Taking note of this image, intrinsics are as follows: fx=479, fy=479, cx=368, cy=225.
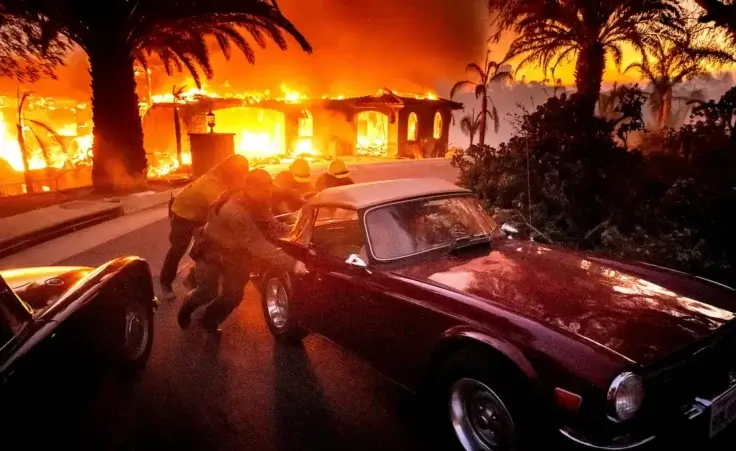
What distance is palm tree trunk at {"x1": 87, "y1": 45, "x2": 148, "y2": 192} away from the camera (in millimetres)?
11609

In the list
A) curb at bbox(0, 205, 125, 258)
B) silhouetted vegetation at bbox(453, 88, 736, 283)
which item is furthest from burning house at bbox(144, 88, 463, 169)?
silhouetted vegetation at bbox(453, 88, 736, 283)

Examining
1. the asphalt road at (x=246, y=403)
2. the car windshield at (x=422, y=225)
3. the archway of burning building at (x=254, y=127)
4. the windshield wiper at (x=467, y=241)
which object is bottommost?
the asphalt road at (x=246, y=403)

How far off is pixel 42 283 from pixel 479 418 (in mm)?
3109

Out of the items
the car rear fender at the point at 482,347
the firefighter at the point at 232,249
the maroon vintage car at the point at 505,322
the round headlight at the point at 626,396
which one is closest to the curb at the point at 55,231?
the firefighter at the point at 232,249

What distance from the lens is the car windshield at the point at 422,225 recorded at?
12.0ft

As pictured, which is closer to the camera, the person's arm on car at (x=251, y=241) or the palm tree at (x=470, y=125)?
the person's arm on car at (x=251, y=241)

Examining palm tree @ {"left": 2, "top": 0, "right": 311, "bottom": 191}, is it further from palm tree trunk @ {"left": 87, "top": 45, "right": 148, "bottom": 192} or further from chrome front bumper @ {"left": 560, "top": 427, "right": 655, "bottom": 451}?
chrome front bumper @ {"left": 560, "top": 427, "right": 655, "bottom": 451}

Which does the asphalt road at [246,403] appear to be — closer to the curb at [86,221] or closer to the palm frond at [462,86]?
the curb at [86,221]

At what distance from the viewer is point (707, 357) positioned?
2.59 meters

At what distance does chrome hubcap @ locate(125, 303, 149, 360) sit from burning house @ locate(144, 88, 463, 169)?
25.3m

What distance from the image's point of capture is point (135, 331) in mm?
4105

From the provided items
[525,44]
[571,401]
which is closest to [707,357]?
[571,401]

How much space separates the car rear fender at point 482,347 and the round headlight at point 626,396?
1.17 feet

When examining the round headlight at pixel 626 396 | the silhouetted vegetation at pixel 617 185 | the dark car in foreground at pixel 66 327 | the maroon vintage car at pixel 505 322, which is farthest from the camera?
the silhouetted vegetation at pixel 617 185
